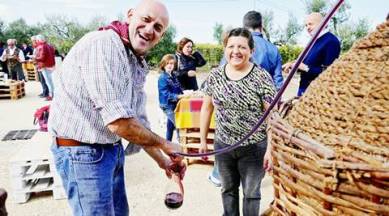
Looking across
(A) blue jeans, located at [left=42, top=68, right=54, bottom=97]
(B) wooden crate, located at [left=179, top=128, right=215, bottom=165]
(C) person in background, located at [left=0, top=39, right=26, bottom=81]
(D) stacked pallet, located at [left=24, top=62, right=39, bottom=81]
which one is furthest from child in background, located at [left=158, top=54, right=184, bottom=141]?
(D) stacked pallet, located at [left=24, top=62, right=39, bottom=81]

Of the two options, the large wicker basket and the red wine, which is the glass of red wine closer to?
the red wine

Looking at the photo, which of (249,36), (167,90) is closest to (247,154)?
(249,36)

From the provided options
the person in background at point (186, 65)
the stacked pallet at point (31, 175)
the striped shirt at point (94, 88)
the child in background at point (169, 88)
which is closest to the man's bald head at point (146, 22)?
the striped shirt at point (94, 88)

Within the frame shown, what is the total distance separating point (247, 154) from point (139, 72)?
111 cm

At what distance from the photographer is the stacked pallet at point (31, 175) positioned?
14.2 ft

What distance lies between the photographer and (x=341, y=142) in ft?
2.05

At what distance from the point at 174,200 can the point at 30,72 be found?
17833mm

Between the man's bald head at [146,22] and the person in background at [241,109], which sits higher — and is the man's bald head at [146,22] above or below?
above

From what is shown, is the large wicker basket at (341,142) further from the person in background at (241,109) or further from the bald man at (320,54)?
the bald man at (320,54)

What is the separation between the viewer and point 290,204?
2.32 ft

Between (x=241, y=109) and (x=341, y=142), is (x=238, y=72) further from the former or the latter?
(x=341, y=142)

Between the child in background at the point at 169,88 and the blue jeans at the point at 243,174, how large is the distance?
2.47 meters

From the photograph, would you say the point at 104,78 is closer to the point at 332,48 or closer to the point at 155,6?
the point at 155,6

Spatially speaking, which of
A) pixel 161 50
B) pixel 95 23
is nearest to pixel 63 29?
pixel 95 23
